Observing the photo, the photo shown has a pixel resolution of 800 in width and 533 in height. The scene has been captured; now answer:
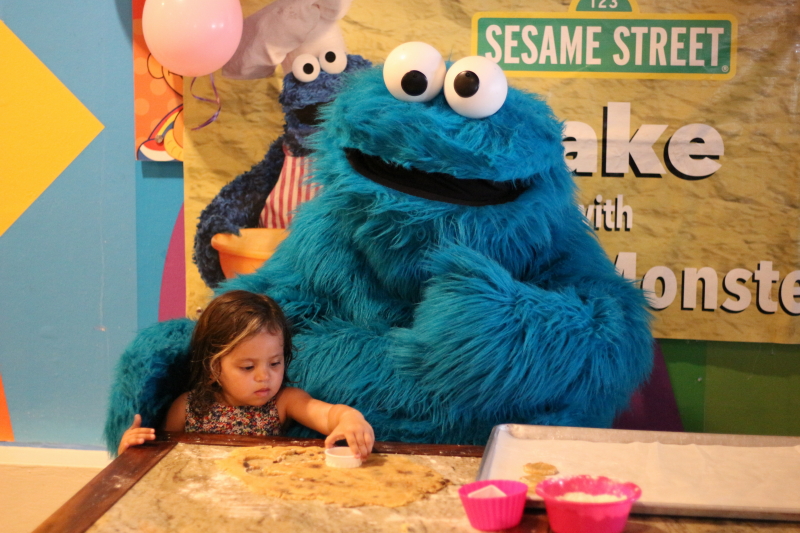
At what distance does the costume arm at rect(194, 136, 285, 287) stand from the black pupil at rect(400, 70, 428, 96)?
0.67 meters

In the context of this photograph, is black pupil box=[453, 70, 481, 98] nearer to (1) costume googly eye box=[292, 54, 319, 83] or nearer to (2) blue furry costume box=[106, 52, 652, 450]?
(2) blue furry costume box=[106, 52, 652, 450]

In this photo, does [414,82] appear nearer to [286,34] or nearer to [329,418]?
[329,418]

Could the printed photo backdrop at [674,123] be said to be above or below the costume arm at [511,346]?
above

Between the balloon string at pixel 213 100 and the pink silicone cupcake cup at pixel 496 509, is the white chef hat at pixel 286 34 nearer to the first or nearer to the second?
the balloon string at pixel 213 100

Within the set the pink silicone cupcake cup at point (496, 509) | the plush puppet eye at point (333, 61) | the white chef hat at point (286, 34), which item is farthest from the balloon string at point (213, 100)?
the pink silicone cupcake cup at point (496, 509)

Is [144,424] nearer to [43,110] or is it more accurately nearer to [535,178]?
[535,178]

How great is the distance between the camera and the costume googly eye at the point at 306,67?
64.1 inches

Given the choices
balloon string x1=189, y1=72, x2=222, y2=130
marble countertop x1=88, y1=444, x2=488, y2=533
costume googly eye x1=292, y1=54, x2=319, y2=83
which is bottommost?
marble countertop x1=88, y1=444, x2=488, y2=533

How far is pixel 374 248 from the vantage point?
1.15 meters

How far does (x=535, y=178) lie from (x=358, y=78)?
1.20 ft

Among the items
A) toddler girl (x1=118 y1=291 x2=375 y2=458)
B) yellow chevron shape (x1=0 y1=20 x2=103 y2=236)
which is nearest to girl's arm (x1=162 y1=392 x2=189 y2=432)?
toddler girl (x1=118 y1=291 x2=375 y2=458)

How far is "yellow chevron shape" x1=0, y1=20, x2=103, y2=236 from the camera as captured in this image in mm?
1748

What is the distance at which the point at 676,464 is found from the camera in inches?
33.6

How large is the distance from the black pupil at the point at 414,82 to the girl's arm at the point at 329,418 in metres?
0.50
